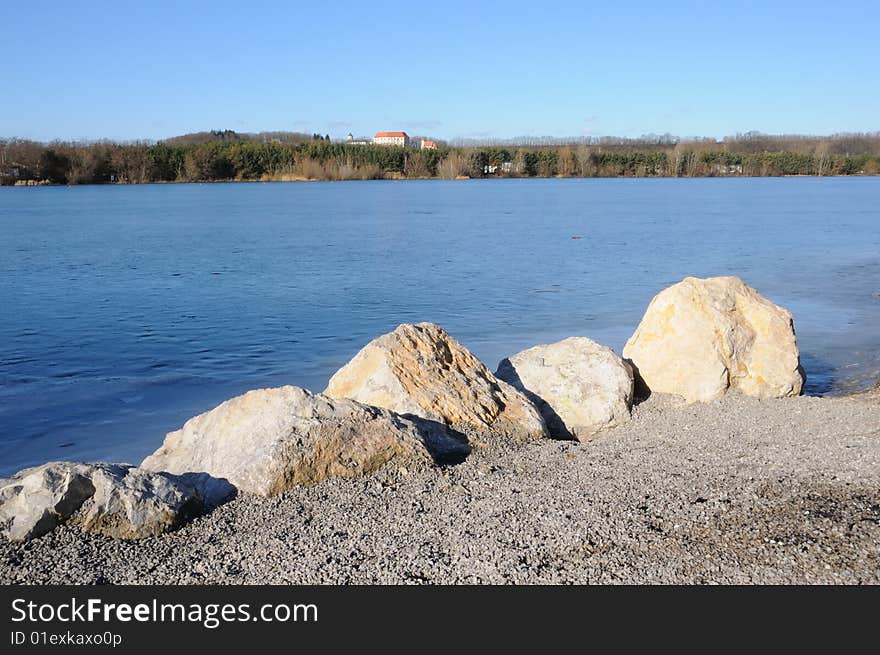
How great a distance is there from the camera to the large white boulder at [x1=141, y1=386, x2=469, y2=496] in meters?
6.51

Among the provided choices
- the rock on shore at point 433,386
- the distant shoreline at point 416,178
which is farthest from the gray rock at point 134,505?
the distant shoreline at point 416,178

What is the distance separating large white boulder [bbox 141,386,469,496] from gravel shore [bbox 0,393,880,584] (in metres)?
0.17

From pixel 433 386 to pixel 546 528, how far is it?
9.36 feet

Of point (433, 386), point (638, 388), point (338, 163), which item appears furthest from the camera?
point (338, 163)

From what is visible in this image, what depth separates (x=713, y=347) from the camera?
31.5 ft

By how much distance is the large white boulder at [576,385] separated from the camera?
8.89 meters

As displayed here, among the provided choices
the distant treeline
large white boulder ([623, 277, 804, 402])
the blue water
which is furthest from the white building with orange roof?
large white boulder ([623, 277, 804, 402])

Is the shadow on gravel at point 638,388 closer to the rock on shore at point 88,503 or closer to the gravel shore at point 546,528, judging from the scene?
the gravel shore at point 546,528

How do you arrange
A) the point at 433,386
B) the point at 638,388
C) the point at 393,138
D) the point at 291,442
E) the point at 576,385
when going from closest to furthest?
the point at 291,442
the point at 433,386
the point at 576,385
the point at 638,388
the point at 393,138

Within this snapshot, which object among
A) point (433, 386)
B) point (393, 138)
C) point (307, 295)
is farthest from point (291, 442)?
point (393, 138)

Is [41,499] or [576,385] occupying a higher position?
[41,499]

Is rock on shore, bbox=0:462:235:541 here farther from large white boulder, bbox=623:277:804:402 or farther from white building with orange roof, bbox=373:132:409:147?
white building with orange roof, bbox=373:132:409:147

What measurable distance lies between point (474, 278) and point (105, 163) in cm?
8273

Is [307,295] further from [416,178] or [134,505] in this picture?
[416,178]
